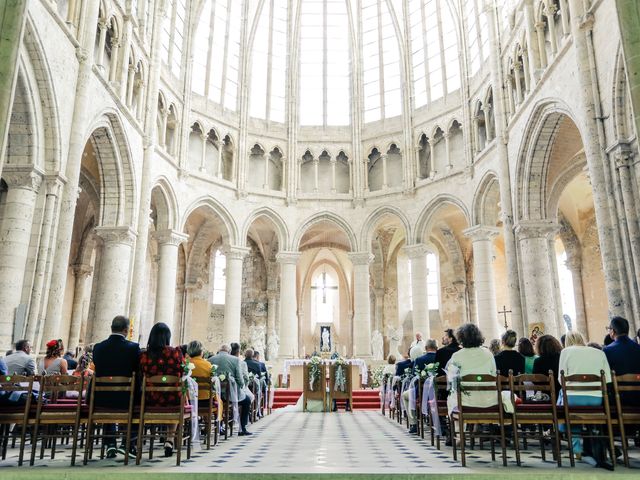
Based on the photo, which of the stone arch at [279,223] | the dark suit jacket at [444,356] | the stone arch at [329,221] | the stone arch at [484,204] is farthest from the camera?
the stone arch at [329,221]

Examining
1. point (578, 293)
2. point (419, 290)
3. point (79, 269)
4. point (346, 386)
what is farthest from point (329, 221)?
point (578, 293)

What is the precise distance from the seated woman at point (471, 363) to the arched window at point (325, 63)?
21.5m

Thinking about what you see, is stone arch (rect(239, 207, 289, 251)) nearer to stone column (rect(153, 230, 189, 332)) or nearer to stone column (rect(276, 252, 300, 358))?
stone column (rect(276, 252, 300, 358))

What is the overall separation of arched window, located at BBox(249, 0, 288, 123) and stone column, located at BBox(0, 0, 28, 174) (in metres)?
20.1

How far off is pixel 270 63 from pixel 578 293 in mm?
18670

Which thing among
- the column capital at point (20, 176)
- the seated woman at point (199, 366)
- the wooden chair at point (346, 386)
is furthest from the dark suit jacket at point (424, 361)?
the column capital at point (20, 176)

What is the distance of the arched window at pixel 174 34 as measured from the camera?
21531 millimetres

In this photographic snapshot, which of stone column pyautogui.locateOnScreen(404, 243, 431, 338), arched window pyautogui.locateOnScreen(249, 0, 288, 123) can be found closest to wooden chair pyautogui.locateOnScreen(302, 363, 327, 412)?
stone column pyautogui.locateOnScreen(404, 243, 431, 338)

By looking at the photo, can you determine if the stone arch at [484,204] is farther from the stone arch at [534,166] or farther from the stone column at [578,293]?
the stone column at [578,293]

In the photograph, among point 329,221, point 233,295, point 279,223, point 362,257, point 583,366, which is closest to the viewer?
point 583,366

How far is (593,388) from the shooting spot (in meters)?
5.83

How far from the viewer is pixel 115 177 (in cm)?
1723

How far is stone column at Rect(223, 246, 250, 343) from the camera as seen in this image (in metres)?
22.7

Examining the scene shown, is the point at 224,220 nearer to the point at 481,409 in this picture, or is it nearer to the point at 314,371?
the point at 314,371
